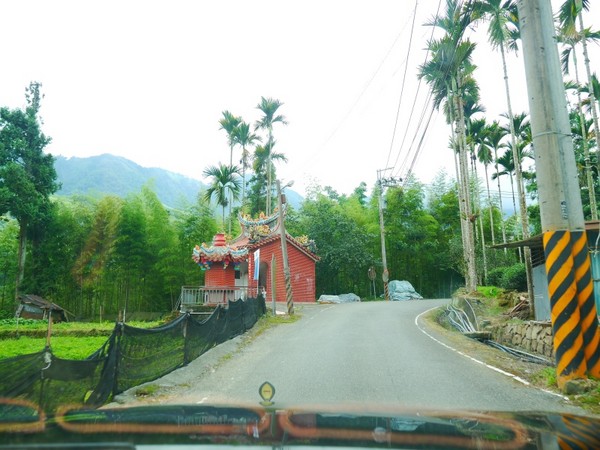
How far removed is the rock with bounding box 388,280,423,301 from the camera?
122ft

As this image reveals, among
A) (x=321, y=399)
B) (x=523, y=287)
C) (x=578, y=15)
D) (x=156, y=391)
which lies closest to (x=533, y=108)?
(x=321, y=399)

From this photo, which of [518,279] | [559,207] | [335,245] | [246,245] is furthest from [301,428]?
[335,245]

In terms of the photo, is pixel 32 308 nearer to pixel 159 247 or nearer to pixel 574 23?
pixel 159 247

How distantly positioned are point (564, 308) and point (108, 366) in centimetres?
688

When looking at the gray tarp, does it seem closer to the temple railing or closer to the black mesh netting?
the temple railing

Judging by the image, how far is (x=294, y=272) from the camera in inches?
1278

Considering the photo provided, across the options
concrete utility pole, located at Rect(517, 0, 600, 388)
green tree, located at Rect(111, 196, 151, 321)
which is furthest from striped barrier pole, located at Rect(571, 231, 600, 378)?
green tree, located at Rect(111, 196, 151, 321)

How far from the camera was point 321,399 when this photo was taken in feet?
22.2

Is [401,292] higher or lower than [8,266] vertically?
lower

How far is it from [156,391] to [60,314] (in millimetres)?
28904

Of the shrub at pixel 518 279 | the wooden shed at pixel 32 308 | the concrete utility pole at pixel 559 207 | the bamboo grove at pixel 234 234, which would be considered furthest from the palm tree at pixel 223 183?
the concrete utility pole at pixel 559 207

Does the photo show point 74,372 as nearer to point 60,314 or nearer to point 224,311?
point 224,311

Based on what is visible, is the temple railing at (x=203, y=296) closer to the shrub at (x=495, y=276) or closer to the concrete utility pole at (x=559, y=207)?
the shrub at (x=495, y=276)

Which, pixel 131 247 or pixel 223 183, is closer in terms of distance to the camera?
pixel 131 247
